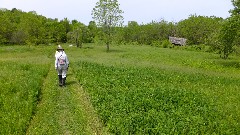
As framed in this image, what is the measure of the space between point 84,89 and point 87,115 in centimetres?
509

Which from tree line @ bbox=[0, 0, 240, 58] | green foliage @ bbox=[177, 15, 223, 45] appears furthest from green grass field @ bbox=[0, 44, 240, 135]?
green foliage @ bbox=[177, 15, 223, 45]

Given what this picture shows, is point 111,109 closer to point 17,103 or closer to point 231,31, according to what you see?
point 17,103

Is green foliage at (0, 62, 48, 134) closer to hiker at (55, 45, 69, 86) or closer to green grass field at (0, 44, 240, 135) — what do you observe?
green grass field at (0, 44, 240, 135)

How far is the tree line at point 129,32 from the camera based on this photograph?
147 ft

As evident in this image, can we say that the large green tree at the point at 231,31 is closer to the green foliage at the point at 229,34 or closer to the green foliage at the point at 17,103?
the green foliage at the point at 229,34

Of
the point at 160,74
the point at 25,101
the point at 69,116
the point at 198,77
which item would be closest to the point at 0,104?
the point at 25,101

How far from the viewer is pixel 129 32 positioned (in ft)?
395

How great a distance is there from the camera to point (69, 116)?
1412 cm

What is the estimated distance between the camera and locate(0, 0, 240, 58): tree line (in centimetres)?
4488

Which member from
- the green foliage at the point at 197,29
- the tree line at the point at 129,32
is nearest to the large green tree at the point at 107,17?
the tree line at the point at 129,32

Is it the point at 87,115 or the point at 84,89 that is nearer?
the point at 87,115

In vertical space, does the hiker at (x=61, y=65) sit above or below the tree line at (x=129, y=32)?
below

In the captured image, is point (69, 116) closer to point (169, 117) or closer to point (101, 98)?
point (101, 98)

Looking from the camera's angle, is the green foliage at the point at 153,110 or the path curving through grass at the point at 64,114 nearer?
the green foliage at the point at 153,110
